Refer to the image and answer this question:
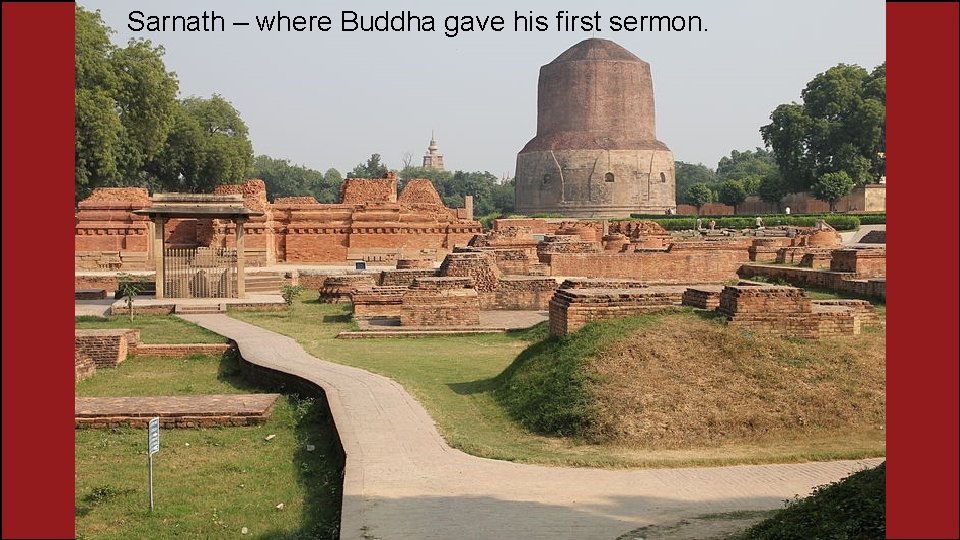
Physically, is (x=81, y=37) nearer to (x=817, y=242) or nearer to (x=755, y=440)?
(x=817, y=242)

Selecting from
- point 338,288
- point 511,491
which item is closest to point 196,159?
point 338,288

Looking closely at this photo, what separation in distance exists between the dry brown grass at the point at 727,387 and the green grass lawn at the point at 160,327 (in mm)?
6087

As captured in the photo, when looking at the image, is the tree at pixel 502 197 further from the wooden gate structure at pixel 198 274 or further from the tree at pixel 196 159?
the wooden gate structure at pixel 198 274

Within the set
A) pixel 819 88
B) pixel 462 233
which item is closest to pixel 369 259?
pixel 462 233

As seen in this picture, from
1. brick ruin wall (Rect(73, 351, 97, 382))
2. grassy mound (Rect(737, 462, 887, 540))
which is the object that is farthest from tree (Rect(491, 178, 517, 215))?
grassy mound (Rect(737, 462, 887, 540))

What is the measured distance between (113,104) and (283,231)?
489 cm

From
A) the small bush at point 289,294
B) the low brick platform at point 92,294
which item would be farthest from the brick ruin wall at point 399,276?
the low brick platform at point 92,294

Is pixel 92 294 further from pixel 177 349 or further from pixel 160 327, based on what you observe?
pixel 177 349

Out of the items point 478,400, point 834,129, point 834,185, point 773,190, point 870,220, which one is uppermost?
point 834,129

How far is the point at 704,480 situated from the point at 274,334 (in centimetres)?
758

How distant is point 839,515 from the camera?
380 centimetres

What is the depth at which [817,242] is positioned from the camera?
2277cm

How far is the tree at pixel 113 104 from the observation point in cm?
2158

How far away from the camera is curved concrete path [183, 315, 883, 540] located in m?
4.71
